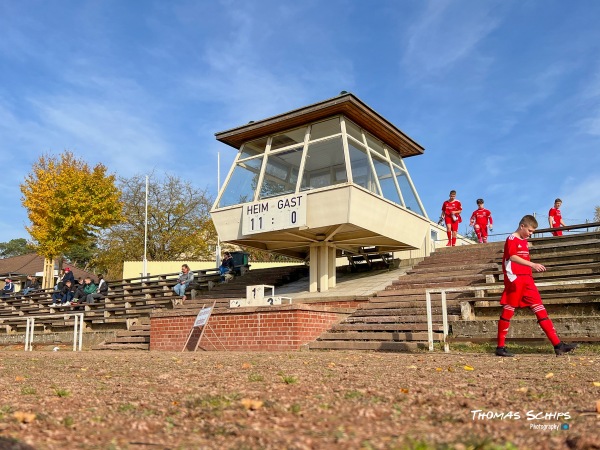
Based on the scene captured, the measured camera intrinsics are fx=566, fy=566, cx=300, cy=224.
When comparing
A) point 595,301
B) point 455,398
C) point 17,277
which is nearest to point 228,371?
point 455,398

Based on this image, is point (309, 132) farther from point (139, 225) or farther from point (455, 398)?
point (139, 225)

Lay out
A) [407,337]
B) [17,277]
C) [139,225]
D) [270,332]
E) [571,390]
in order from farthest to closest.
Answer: [17,277], [139,225], [270,332], [407,337], [571,390]

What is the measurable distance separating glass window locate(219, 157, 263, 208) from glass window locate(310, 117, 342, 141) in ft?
6.52

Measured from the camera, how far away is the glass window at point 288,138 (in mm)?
17812

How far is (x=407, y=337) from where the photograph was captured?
1080 centimetres

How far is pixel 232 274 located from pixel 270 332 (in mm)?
9723

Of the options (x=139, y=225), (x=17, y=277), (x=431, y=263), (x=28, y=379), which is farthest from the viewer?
(x=17, y=277)

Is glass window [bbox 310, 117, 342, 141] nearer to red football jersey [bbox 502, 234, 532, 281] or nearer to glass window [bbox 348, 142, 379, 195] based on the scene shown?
glass window [bbox 348, 142, 379, 195]

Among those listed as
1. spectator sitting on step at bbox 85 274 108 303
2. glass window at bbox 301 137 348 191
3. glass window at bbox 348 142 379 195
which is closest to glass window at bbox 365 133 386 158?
glass window at bbox 348 142 379 195

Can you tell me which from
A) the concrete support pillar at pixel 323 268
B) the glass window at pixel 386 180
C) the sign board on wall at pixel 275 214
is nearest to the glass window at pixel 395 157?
the glass window at pixel 386 180

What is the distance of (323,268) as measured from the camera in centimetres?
1750

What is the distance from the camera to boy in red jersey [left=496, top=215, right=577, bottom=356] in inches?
307

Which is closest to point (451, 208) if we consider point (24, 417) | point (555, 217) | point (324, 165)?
point (555, 217)

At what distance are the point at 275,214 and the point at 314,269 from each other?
2230 mm
